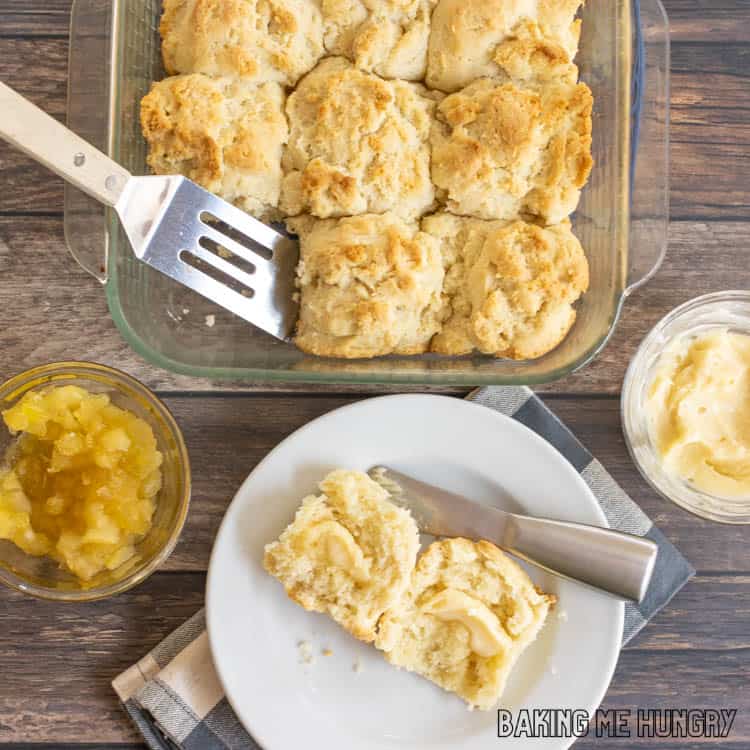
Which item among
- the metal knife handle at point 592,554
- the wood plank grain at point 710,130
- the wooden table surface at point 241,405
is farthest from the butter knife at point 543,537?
the wood plank grain at point 710,130

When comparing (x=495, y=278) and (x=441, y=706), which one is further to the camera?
(x=441, y=706)

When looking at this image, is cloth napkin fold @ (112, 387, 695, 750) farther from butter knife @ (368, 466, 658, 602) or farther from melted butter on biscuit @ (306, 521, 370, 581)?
melted butter on biscuit @ (306, 521, 370, 581)

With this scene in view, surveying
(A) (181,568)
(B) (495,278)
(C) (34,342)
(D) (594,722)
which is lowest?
(D) (594,722)

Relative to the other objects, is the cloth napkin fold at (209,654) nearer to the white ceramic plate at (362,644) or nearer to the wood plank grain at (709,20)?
the white ceramic plate at (362,644)

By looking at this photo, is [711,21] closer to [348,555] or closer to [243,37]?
[243,37]

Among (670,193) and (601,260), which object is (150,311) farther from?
(670,193)

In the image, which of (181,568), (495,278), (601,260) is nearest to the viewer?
(495,278)

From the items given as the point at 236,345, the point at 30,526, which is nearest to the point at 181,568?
the point at 30,526

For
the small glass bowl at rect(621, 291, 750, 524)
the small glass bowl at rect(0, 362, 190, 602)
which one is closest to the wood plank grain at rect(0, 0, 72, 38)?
the small glass bowl at rect(0, 362, 190, 602)
